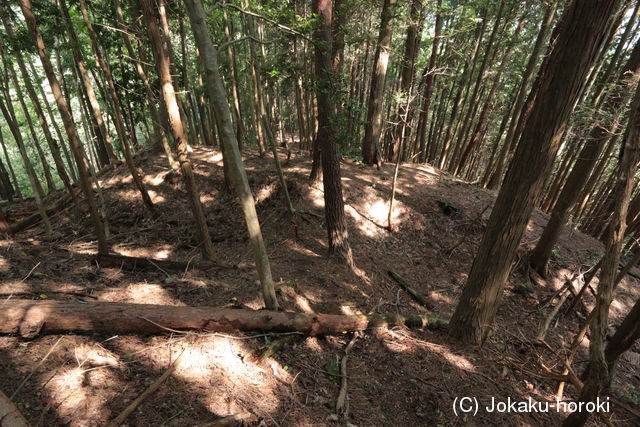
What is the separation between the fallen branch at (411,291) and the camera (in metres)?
6.67

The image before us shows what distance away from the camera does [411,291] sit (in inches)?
273

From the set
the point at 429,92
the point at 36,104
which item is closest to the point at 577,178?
the point at 429,92

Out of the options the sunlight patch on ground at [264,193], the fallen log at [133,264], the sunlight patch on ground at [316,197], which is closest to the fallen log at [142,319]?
the fallen log at [133,264]

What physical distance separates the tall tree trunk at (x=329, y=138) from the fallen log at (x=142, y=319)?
2.65 meters

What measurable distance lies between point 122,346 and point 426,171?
458 inches

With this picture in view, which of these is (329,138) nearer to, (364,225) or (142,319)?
(364,225)

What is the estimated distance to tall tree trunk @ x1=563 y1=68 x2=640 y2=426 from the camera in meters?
2.61

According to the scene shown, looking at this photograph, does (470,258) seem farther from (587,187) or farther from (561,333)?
(587,187)

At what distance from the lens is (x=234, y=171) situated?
357 cm

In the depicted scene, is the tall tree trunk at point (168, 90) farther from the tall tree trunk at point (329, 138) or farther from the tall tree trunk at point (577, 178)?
the tall tree trunk at point (577, 178)

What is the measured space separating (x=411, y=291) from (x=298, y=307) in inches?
124

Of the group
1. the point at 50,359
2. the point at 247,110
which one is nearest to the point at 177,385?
the point at 50,359

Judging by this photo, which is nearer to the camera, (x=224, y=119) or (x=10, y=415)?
(x=10, y=415)

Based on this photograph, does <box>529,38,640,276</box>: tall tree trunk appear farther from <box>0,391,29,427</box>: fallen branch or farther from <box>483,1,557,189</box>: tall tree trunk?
<box>0,391,29,427</box>: fallen branch
